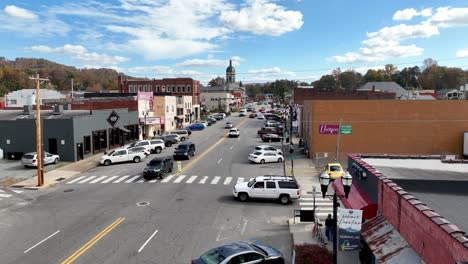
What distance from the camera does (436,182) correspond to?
654 inches

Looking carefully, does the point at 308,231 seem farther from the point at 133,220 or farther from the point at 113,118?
the point at 113,118

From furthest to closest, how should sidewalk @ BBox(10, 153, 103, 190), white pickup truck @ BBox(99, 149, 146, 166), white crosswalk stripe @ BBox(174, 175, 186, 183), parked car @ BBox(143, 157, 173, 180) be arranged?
white pickup truck @ BBox(99, 149, 146, 166) → parked car @ BBox(143, 157, 173, 180) → white crosswalk stripe @ BBox(174, 175, 186, 183) → sidewalk @ BBox(10, 153, 103, 190)

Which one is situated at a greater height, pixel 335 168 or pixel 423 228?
pixel 423 228

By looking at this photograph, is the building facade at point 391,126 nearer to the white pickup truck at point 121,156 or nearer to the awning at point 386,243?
the white pickup truck at point 121,156

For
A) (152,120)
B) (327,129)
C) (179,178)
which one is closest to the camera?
(179,178)

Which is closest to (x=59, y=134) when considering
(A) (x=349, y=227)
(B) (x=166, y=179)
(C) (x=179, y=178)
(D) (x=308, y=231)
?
(B) (x=166, y=179)

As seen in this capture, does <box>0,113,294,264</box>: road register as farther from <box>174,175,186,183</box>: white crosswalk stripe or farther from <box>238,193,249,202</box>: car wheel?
<box>238,193,249,202</box>: car wheel

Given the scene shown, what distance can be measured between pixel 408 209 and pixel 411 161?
10.1 m

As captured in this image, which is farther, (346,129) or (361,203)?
(346,129)

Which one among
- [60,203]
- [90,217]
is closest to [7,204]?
[60,203]

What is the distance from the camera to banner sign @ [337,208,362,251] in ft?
45.5

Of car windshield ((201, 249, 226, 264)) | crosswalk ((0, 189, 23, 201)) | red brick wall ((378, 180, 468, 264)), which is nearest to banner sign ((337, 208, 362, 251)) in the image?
red brick wall ((378, 180, 468, 264))

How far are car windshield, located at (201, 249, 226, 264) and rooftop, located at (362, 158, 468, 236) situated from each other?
7458mm

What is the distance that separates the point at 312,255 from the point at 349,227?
3.15 metres
